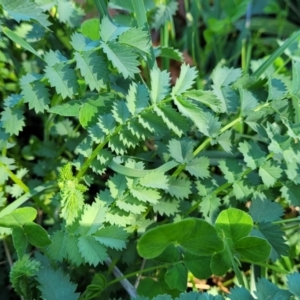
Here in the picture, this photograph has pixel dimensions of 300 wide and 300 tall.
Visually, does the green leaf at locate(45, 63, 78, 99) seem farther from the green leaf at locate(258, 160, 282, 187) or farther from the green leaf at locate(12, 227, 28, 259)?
the green leaf at locate(258, 160, 282, 187)

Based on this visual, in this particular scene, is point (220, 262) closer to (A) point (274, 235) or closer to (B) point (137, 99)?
(A) point (274, 235)

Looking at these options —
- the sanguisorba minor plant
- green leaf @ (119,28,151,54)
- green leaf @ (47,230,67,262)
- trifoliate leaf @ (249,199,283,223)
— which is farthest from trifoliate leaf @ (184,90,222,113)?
green leaf @ (47,230,67,262)

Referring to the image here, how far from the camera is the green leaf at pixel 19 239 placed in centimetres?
75

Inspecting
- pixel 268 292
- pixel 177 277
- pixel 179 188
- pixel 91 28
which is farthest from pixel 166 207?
pixel 91 28

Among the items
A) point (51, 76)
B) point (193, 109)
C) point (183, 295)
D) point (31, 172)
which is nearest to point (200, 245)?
point (183, 295)

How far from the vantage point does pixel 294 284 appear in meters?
0.70

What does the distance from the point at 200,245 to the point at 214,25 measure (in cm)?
71

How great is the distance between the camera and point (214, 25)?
1227 mm

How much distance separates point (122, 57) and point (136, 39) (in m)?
0.04

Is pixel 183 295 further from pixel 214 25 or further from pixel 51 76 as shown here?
pixel 214 25

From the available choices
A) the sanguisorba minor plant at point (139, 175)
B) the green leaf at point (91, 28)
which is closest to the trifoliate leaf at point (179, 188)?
the sanguisorba minor plant at point (139, 175)

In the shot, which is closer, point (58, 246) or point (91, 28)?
point (58, 246)

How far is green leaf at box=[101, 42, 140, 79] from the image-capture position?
760mm

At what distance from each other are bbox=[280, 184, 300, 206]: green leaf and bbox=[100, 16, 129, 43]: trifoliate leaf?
43cm
